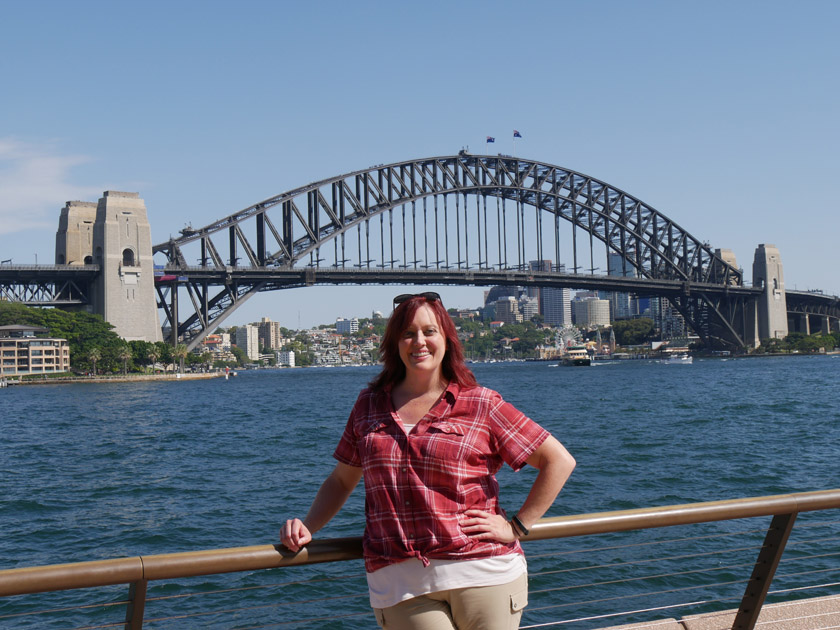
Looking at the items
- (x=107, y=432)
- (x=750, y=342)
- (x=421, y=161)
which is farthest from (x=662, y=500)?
(x=750, y=342)

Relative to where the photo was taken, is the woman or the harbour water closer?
the woman

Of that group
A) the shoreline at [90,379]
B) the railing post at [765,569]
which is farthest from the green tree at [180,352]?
the railing post at [765,569]

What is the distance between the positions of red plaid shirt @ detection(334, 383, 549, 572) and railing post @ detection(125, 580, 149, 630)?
0.63 meters

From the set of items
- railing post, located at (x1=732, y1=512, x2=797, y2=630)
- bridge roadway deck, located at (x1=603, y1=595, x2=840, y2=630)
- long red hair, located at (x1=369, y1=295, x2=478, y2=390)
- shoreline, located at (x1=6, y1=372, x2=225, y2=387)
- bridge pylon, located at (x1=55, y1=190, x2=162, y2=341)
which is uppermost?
bridge pylon, located at (x1=55, y1=190, x2=162, y2=341)

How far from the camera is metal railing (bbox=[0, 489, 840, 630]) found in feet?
7.67

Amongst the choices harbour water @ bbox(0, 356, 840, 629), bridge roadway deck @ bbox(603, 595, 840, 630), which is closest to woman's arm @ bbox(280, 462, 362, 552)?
harbour water @ bbox(0, 356, 840, 629)

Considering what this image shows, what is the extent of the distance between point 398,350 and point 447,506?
499mm

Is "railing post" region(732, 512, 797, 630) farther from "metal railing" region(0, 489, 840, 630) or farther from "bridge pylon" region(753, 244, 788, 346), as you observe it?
"bridge pylon" region(753, 244, 788, 346)

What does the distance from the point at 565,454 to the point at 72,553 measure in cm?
989

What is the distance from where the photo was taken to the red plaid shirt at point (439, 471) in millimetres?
2457

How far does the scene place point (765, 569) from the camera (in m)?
3.20

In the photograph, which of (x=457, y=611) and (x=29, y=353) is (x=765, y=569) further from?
(x=29, y=353)

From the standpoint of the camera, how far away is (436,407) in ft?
8.45

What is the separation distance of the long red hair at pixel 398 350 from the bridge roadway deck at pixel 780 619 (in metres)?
1.29
